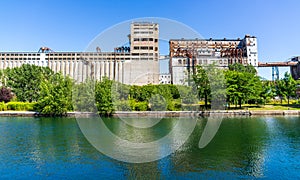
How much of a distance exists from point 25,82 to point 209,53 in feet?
162

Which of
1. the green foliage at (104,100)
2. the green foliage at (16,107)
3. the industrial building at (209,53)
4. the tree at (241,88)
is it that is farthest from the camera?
the industrial building at (209,53)

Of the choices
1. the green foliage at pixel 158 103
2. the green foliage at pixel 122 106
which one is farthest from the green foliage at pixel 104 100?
the green foliage at pixel 158 103

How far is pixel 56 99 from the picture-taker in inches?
1307

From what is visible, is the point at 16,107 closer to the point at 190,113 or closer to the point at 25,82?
the point at 25,82

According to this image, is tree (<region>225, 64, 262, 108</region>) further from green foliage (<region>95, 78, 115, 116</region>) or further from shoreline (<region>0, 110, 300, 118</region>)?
green foliage (<region>95, 78, 115, 116</region>)

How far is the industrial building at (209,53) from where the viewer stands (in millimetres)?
62906

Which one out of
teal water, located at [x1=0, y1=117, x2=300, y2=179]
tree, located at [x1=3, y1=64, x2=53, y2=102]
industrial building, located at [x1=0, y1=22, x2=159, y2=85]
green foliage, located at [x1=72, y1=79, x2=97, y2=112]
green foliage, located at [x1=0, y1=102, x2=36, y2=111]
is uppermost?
industrial building, located at [x1=0, y1=22, x2=159, y2=85]

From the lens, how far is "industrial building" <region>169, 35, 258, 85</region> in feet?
206

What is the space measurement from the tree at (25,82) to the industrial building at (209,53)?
3455 centimetres

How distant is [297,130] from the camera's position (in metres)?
19.4

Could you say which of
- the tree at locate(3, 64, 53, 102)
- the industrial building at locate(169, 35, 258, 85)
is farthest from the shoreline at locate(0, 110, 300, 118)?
the industrial building at locate(169, 35, 258, 85)

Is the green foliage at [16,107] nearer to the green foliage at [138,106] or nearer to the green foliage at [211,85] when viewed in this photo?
the green foliage at [138,106]

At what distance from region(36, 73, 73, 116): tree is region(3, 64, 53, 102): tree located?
34.4 feet

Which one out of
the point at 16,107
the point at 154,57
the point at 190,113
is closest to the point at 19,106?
the point at 16,107
